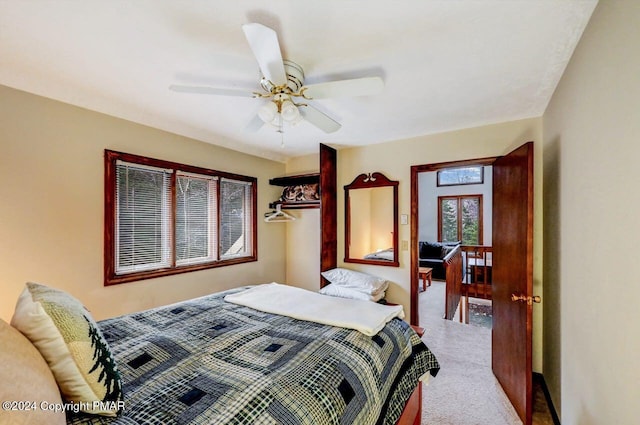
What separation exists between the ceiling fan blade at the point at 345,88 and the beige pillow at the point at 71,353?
1.58 meters

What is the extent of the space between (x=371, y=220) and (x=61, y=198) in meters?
3.13

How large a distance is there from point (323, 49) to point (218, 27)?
1.92 ft

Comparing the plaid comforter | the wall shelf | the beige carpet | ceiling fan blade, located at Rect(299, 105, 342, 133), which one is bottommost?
the beige carpet

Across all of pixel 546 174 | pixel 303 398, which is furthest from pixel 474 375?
pixel 303 398

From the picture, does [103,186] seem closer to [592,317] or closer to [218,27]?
[218,27]

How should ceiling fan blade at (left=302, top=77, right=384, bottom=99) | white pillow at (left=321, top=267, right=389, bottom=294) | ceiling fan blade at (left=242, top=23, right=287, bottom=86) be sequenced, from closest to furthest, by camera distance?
ceiling fan blade at (left=242, top=23, right=287, bottom=86) < ceiling fan blade at (left=302, top=77, right=384, bottom=99) < white pillow at (left=321, top=267, right=389, bottom=294)

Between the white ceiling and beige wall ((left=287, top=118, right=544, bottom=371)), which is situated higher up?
the white ceiling

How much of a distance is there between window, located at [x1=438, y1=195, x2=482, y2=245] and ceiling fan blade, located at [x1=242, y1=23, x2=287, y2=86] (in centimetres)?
741

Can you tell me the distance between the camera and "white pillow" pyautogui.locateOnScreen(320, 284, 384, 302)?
3.01 metres

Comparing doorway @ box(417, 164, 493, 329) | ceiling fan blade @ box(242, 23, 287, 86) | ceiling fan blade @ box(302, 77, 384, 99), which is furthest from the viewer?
doorway @ box(417, 164, 493, 329)

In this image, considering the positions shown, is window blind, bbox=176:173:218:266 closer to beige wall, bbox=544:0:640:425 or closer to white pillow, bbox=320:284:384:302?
white pillow, bbox=320:284:384:302

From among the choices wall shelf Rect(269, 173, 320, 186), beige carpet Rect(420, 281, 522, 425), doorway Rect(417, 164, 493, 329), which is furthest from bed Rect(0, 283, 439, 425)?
doorway Rect(417, 164, 493, 329)

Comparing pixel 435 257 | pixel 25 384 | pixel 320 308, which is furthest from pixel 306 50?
pixel 435 257

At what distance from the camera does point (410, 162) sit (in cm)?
319
